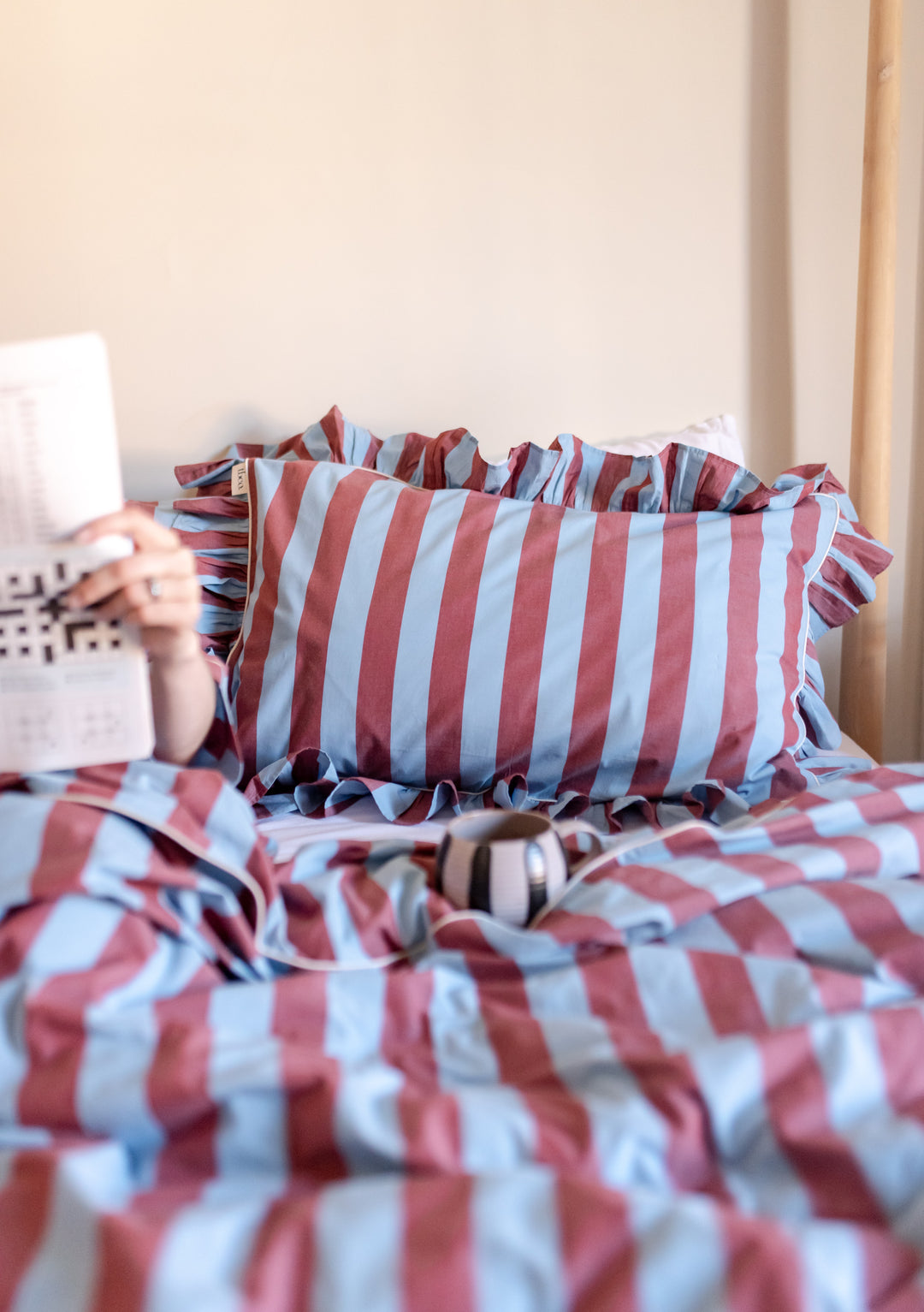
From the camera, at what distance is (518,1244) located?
0.40 m

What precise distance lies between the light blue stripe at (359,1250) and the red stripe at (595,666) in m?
0.58

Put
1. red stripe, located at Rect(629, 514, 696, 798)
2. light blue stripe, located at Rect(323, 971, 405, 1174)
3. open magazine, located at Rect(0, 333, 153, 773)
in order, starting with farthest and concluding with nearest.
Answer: red stripe, located at Rect(629, 514, 696, 798), open magazine, located at Rect(0, 333, 153, 773), light blue stripe, located at Rect(323, 971, 405, 1174)

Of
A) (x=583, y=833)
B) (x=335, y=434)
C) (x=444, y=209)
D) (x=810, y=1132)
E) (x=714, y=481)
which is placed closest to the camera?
(x=810, y=1132)

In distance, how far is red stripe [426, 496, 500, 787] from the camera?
3.26ft

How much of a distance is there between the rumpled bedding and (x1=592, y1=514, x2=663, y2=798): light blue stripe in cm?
19

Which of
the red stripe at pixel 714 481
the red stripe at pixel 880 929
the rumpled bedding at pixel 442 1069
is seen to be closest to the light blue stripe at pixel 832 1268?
the rumpled bedding at pixel 442 1069

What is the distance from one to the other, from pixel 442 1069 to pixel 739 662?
0.57m

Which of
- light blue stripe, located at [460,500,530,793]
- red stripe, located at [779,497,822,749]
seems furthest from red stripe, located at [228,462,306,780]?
red stripe, located at [779,497,822,749]

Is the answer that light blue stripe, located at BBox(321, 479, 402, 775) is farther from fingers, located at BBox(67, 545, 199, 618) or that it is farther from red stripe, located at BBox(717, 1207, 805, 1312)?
red stripe, located at BBox(717, 1207, 805, 1312)

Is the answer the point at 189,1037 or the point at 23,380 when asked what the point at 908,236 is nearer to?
the point at 23,380

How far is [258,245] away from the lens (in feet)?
4.35

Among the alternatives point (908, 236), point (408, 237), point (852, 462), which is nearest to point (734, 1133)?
point (852, 462)

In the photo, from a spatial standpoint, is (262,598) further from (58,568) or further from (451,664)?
(58,568)

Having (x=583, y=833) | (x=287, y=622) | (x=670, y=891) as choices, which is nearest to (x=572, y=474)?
(x=287, y=622)
